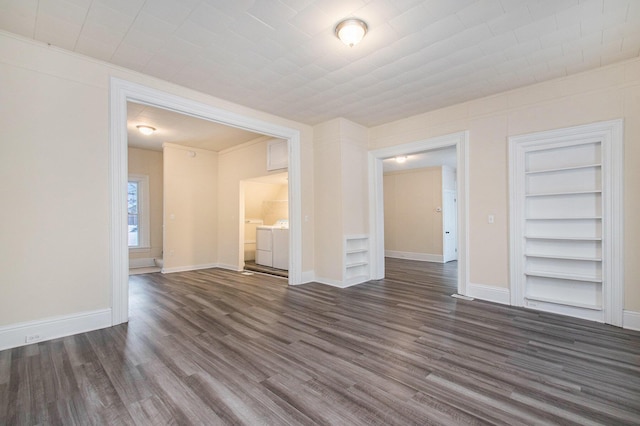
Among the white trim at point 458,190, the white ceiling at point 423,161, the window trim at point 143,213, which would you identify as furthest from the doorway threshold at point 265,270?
the white ceiling at point 423,161

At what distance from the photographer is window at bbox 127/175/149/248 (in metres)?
7.50

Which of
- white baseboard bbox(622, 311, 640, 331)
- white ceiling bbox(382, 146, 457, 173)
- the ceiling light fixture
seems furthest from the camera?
white ceiling bbox(382, 146, 457, 173)

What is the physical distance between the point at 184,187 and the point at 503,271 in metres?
6.48

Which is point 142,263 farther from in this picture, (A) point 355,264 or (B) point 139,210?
(A) point 355,264

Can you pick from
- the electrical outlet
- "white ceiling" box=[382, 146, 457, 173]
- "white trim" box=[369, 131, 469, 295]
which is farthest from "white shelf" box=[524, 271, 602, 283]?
the electrical outlet

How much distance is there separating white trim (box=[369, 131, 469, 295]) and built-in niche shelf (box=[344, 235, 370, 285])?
11 centimetres

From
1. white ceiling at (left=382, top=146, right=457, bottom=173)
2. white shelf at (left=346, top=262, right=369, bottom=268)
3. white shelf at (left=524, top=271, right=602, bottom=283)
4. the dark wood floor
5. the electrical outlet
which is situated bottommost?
the dark wood floor

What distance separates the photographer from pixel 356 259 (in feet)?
17.8

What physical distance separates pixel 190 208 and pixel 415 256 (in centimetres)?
623

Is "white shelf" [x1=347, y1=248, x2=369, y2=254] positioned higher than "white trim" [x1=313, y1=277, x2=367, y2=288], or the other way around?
"white shelf" [x1=347, y1=248, x2=369, y2=254]

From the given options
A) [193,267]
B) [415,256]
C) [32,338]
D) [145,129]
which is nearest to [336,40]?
[32,338]

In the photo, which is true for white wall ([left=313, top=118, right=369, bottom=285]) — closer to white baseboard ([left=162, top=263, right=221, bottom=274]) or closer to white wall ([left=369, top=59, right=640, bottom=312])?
white wall ([left=369, top=59, right=640, bottom=312])

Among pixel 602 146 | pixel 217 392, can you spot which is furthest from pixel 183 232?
pixel 602 146

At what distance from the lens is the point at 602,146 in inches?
131
